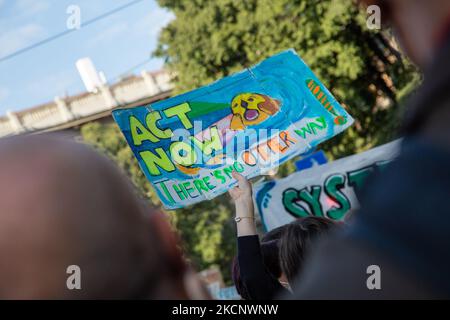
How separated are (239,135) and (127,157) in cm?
1270

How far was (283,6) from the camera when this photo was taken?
13555 mm

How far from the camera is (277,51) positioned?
13.5 m

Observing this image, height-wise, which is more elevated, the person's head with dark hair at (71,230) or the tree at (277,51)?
the tree at (277,51)

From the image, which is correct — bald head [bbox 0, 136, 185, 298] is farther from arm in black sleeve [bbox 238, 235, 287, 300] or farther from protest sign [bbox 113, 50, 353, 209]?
protest sign [bbox 113, 50, 353, 209]

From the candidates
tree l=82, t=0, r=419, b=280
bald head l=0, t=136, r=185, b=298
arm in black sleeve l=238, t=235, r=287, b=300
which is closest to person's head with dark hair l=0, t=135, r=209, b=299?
bald head l=0, t=136, r=185, b=298

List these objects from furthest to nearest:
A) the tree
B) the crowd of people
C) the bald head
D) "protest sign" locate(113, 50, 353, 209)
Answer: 1. the tree
2. "protest sign" locate(113, 50, 353, 209)
3. the bald head
4. the crowd of people

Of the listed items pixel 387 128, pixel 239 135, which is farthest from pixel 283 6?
pixel 239 135

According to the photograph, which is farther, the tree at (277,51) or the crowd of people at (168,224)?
the tree at (277,51)

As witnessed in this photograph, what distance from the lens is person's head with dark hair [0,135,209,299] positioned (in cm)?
77

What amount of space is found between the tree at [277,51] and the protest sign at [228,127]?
935 centimetres

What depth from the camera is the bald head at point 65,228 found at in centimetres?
77

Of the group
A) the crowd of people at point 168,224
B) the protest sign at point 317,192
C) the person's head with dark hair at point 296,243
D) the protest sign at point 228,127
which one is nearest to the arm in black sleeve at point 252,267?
the person's head with dark hair at point 296,243

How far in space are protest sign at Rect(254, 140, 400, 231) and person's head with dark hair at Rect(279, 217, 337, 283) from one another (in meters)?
3.92

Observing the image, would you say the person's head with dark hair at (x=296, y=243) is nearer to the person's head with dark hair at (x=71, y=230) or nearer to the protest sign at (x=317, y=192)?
the person's head with dark hair at (x=71, y=230)
